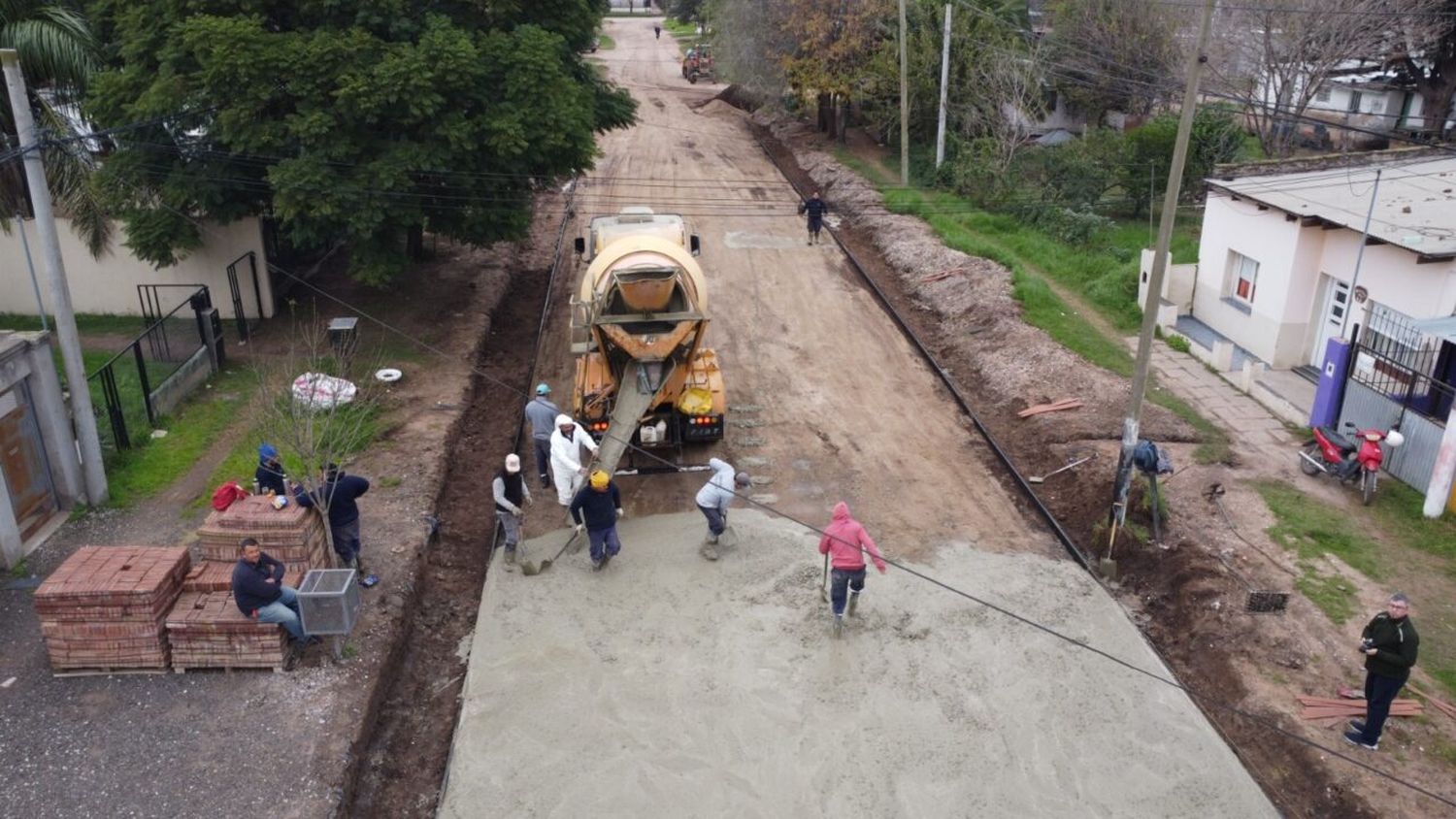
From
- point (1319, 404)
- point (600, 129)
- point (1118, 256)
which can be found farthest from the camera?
point (1118, 256)

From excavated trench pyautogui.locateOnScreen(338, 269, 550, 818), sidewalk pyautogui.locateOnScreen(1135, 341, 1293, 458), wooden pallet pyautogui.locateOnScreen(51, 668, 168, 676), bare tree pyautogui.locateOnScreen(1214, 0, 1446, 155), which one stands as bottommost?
excavated trench pyautogui.locateOnScreen(338, 269, 550, 818)

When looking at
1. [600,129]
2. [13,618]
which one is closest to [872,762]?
[13,618]

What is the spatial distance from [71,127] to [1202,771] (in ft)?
69.4

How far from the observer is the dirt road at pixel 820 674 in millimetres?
10320

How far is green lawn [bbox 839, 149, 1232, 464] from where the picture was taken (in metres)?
19.4

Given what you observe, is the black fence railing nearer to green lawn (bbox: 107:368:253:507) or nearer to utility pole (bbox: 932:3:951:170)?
green lawn (bbox: 107:368:253:507)

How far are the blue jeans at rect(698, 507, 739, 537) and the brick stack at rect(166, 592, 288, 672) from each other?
535 centimetres

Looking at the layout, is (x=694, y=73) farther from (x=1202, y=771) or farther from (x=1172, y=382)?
(x=1202, y=771)

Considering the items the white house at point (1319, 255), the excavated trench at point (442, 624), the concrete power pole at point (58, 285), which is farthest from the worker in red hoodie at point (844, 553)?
the white house at point (1319, 255)

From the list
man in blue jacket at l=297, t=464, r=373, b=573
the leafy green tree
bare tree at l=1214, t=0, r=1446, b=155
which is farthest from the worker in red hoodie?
bare tree at l=1214, t=0, r=1446, b=155

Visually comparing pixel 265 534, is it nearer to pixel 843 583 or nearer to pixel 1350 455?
pixel 843 583

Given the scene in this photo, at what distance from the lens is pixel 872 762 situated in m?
10.6

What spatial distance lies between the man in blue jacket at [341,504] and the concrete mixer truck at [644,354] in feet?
11.1

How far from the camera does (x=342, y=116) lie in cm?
1953
